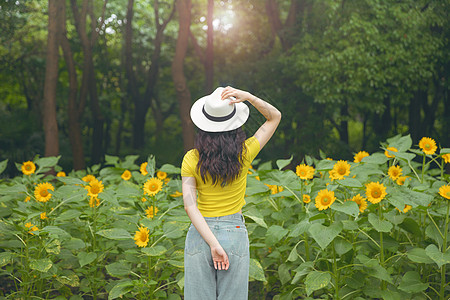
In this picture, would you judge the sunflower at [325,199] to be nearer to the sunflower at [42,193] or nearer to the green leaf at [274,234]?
the green leaf at [274,234]

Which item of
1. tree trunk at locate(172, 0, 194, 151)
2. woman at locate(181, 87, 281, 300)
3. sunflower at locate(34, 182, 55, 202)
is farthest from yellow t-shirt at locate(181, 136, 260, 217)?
tree trunk at locate(172, 0, 194, 151)

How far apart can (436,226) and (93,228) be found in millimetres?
2081

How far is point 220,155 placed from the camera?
2.09 meters

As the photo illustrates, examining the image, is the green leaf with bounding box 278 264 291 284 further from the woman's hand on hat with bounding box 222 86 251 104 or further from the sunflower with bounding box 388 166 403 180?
the woman's hand on hat with bounding box 222 86 251 104

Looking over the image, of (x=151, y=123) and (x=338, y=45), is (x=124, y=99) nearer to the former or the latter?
(x=151, y=123)

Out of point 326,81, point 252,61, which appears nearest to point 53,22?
Result: point 326,81

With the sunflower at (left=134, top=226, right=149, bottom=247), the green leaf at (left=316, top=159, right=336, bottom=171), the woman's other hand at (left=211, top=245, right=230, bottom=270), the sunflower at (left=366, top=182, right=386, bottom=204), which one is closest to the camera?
the woman's other hand at (left=211, top=245, right=230, bottom=270)

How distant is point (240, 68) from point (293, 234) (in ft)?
43.8

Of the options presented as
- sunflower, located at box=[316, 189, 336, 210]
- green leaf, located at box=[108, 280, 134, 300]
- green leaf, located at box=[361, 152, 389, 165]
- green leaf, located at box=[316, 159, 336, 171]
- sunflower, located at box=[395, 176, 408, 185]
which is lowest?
green leaf, located at box=[108, 280, 134, 300]

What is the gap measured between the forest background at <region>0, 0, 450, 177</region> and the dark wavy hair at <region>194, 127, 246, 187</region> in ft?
27.0

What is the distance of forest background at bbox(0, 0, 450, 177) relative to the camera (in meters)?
11.0

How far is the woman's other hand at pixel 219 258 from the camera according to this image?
1990 mm

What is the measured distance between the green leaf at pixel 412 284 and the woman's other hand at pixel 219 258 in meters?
1.22

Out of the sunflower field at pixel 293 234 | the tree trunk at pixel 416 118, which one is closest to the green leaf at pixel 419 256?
the sunflower field at pixel 293 234
